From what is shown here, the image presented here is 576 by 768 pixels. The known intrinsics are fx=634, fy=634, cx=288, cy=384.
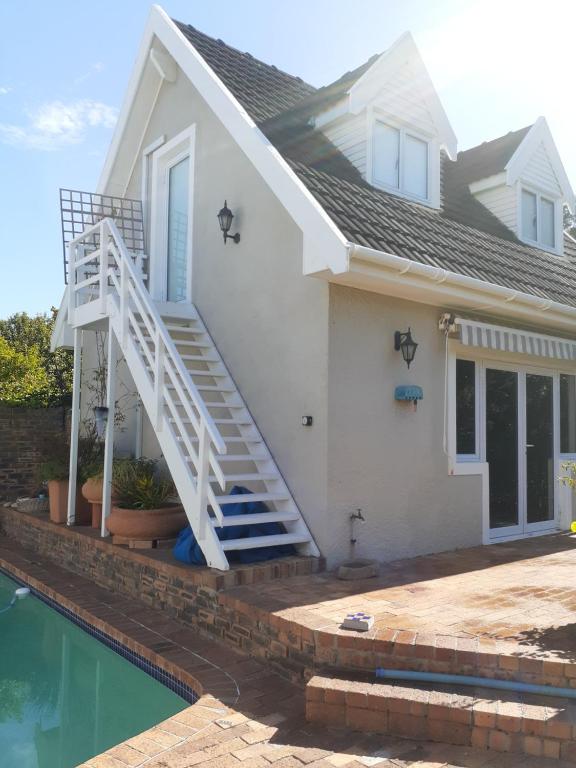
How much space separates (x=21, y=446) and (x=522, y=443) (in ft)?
47.7

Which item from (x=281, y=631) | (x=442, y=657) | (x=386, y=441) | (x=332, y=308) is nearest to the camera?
(x=442, y=657)

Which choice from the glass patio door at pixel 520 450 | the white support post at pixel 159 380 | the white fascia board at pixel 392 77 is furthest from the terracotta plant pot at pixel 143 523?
the white fascia board at pixel 392 77

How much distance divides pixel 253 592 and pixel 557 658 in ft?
12.8

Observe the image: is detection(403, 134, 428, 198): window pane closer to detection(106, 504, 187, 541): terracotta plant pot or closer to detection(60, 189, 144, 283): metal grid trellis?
detection(60, 189, 144, 283): metal grid trellis

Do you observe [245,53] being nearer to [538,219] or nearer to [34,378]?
[538,219]

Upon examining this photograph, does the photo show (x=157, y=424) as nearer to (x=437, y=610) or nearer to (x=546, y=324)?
(x=437, y=610)

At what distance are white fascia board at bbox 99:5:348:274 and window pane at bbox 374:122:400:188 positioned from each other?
314 centimetres

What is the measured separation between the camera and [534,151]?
57.5ft

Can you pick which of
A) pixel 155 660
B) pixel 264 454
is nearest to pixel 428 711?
pixel 155 660

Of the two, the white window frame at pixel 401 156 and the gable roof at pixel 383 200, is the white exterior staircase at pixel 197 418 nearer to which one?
the gable roof at pixel 383 200

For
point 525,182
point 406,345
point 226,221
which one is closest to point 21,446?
point 226,221

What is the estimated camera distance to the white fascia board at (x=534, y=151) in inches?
669

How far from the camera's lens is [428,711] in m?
5.88

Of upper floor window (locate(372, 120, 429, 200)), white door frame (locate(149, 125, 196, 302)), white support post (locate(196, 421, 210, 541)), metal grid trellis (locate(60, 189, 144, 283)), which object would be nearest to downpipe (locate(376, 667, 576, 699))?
white support post (locate(196, 421, 210, 541))
